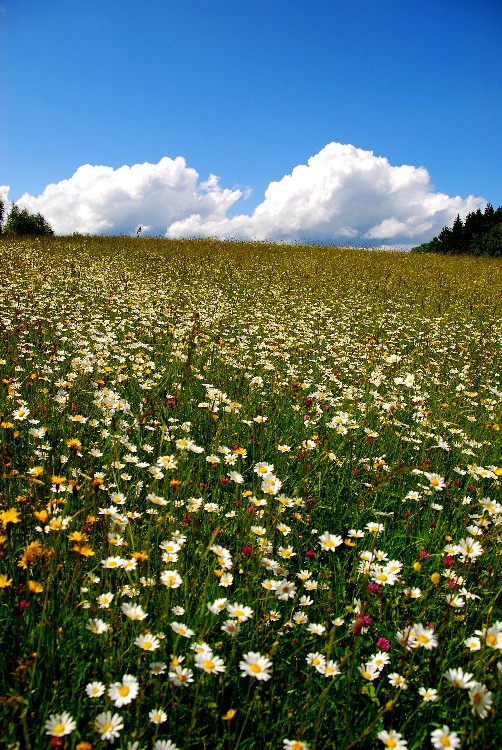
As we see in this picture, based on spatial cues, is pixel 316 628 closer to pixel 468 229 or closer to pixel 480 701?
pixel 480 701

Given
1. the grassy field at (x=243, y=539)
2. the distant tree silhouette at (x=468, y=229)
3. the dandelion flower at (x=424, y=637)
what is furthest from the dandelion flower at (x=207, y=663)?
the distant tree silhouette at (x=468, y=229)

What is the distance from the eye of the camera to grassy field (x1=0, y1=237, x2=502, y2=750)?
5.58ft

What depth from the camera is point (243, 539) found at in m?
2.63

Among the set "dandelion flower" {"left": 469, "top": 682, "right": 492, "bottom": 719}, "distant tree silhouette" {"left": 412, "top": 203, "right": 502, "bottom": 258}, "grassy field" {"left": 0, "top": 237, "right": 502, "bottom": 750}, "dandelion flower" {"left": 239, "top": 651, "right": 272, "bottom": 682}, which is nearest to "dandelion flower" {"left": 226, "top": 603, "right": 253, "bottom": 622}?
"grassy field" {"left": 0, "top": 237, "right": 502, "bottom": 750}

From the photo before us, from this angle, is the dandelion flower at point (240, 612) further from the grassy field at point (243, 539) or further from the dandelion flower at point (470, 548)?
the dandelion flower at point (470, 548)

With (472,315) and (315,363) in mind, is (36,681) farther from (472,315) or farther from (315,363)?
(472,315)

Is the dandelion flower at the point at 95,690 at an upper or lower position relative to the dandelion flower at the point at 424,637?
lower

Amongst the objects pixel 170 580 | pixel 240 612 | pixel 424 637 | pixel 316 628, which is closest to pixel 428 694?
pixel 424 637

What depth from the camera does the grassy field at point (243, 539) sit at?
5.58 ft

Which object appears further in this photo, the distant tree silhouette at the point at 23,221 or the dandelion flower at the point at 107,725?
the distant tree silhouette at the point at 23,221

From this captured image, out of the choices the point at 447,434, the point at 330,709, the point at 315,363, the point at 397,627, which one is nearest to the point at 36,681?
the point at 330,709

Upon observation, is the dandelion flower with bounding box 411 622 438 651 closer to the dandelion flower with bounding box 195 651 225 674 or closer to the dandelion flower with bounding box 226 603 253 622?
the dandelion flower with bounding box 226 603 253 622

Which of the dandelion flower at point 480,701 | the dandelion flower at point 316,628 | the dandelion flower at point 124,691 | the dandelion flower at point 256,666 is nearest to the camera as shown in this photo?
the dandelion flower at point 480,701

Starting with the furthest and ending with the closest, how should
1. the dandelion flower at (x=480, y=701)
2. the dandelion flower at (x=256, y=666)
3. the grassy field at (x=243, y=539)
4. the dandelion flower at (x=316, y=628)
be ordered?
the dandelion flower at (x=316, y=628)
the grassy field at (x=243, y=539)
the dandelion flower at (x=256, y=666)
the dandelion flower at (x=480, y=701)
